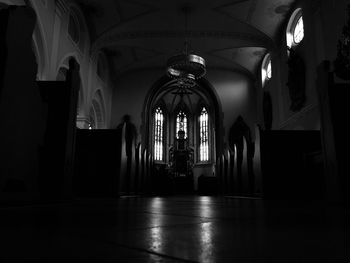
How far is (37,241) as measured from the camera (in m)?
0.58

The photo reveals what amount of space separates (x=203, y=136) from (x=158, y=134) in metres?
2.99

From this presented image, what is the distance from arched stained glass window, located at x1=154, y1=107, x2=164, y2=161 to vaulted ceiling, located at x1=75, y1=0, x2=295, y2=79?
25.7 ft

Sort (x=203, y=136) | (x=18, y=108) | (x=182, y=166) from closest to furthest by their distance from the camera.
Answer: (x=18, y=108), (x=182, y=166), (x=203, y=136)

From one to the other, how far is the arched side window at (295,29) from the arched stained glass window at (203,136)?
427 inches

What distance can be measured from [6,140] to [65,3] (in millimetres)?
8231

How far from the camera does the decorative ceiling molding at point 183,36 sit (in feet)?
35.9

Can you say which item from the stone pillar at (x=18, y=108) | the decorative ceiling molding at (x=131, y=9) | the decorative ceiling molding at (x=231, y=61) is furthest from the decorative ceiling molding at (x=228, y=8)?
the stone pillar at (x=18, y=108)

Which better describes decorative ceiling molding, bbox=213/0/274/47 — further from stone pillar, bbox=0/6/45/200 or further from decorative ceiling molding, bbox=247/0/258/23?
stone pillar, bbox=0/6/45/200

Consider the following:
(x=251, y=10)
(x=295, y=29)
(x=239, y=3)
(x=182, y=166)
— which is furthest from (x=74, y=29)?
(x=182, y=166)

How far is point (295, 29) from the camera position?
9719 mm

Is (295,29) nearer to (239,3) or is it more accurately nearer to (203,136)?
(239,3)

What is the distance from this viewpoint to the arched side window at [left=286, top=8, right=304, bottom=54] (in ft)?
30.3

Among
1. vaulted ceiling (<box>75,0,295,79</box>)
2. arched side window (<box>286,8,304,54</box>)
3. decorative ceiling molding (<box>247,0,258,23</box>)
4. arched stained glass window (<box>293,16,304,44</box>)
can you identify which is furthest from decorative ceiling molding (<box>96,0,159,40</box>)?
arched stained glass window (<box>293,16,304,44</box>)

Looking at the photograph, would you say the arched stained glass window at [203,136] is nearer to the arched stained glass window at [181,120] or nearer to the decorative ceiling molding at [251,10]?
the arched stained glass window at [181,120]
